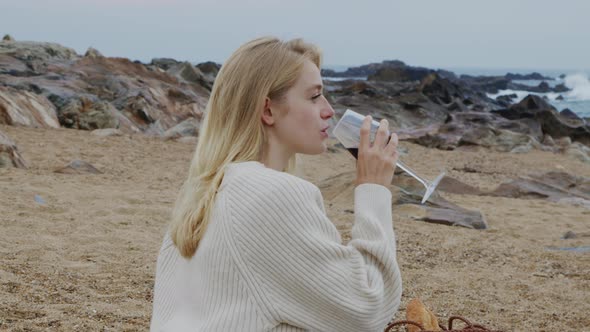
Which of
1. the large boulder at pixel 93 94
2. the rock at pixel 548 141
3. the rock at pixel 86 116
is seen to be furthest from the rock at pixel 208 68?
the rock at pixel 86 116

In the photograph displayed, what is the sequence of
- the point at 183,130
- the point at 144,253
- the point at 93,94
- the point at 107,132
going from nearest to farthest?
the point at 144,253
the point at 107,132
the point at 183,130
the point at 93,94

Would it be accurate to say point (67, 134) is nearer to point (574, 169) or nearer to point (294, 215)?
point (574, 169)

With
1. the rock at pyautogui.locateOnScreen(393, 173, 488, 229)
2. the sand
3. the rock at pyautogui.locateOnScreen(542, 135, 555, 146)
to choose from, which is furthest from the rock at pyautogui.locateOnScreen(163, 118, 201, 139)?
the rock at pyautogui.locateOnScreen(542, 135, 555, 146)

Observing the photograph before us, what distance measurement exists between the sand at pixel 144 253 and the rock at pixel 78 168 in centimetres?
14

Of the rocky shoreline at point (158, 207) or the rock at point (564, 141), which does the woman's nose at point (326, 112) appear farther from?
the rock at point (564, 141)

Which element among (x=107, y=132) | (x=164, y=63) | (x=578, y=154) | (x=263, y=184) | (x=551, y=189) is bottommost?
(x=164, y=63)

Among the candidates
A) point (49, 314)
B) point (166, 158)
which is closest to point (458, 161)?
point (166, 158)

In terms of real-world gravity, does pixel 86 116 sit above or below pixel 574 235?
below

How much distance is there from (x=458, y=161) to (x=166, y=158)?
5533 mm

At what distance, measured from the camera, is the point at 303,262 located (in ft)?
6.68

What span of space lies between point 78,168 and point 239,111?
712cm

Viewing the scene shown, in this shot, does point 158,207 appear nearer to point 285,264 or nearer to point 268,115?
point 268,115

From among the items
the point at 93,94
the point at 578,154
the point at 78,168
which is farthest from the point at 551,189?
Answer: the point at 93,94

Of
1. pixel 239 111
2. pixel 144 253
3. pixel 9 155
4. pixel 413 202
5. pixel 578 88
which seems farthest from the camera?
pixel 578 88
